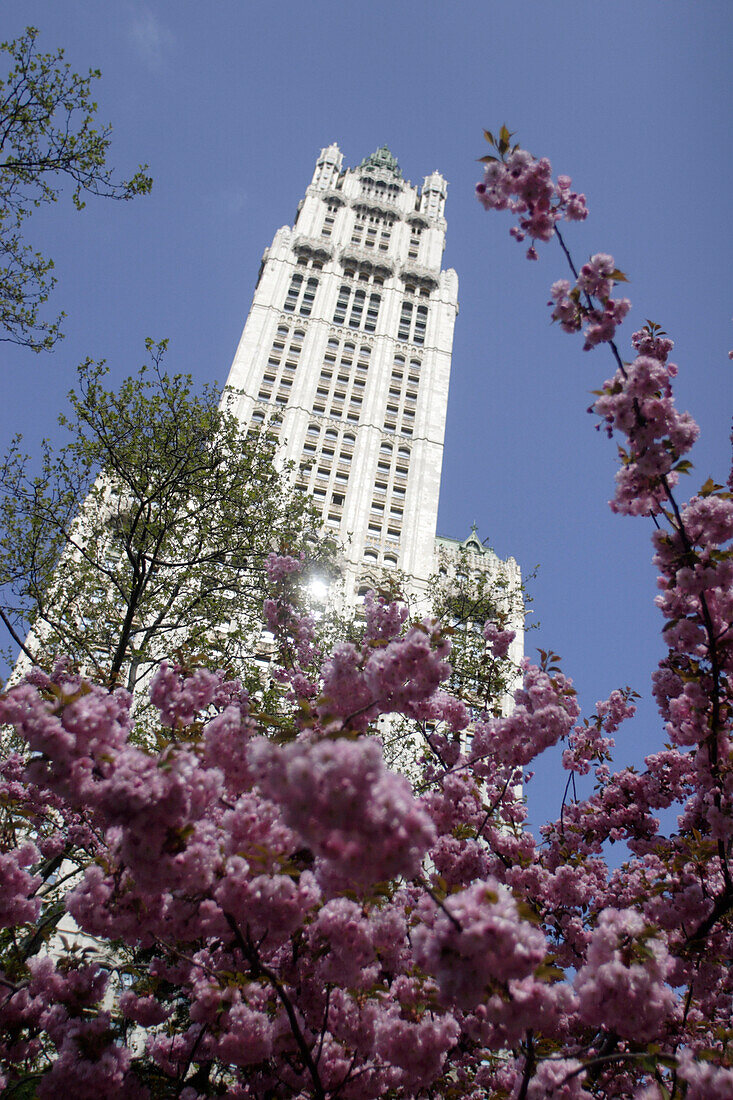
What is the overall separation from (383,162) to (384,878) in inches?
3237

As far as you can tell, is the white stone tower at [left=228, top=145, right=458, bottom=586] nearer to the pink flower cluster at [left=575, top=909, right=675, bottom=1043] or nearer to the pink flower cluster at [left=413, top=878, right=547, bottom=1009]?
the pink flower cluster at [left=575, top=909, right=675, bottom=1043]

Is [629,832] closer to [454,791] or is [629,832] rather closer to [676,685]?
[676,685]

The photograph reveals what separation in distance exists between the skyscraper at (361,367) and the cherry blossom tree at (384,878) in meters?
30.0

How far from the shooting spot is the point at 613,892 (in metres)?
8.83

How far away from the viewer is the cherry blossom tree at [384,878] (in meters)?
3.47

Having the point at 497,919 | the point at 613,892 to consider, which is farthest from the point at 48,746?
the point at 613,892

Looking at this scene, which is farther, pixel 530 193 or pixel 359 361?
pixel 359 361

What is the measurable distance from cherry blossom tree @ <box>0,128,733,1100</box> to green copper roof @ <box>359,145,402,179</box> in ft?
239

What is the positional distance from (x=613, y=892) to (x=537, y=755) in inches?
121

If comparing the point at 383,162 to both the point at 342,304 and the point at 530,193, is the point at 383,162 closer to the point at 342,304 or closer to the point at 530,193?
the point at 342,304

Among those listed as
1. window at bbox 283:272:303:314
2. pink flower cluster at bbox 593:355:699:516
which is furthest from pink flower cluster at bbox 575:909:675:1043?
window at bbox 283:272:303:314

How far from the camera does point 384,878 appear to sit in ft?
9.96

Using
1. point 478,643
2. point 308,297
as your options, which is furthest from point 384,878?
point 308,297

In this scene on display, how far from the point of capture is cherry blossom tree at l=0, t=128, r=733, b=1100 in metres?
3.47
